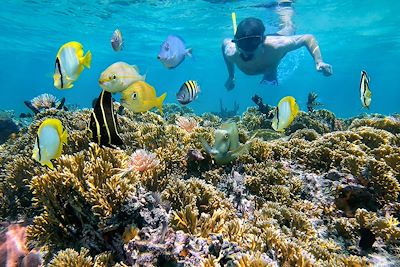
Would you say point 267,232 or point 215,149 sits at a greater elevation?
point 215,149

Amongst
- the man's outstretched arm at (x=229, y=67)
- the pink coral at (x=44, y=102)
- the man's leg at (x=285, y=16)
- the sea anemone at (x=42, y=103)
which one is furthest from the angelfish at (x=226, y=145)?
the man's leg at (x=285, y=16)

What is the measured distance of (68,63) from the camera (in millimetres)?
3281

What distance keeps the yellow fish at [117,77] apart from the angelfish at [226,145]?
1.33m

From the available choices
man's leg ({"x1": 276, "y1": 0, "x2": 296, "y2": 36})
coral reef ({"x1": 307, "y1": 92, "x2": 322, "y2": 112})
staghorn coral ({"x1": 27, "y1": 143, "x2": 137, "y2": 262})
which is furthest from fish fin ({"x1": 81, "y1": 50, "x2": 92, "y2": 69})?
man's leg ({"x1": 276, "y1": 0, "x2": 296, "y2": 36})

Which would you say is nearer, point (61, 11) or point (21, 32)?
point (61, 11)

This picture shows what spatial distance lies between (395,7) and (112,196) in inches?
1296

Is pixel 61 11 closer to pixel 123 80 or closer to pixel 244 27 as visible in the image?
pixel 244 27

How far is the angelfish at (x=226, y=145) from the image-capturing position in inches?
161

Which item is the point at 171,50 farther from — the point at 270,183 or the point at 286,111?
the point at 270,183

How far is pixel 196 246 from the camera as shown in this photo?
2586mm

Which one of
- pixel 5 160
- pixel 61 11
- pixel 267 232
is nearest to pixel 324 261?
pixel 267 232

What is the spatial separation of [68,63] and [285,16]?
28775mm

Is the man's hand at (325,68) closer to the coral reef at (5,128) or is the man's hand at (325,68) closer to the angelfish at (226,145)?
the angelfish at (226,145)

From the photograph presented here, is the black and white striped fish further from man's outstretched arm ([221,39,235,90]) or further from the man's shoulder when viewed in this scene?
man's outstretched arm ([221,39,235,90])
